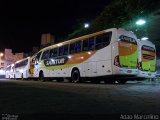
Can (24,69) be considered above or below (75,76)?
above

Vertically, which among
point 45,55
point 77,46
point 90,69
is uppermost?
point 77,46

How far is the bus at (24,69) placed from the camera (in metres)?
28.1

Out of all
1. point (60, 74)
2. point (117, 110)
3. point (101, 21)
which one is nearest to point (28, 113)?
point (117, 110)

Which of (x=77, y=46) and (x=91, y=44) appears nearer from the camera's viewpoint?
(x=91, y=44)

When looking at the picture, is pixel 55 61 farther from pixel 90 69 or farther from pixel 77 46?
pixel 90 69

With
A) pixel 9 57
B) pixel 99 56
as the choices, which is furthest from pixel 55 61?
pixel 9 57

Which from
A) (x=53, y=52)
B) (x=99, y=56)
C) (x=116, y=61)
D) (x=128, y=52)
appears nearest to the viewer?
(x=116, y=61)

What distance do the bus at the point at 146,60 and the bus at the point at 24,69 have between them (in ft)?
44.1

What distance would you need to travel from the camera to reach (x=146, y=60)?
1758cm

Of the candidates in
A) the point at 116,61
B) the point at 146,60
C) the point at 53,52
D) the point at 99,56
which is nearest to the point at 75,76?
the point at 99,56

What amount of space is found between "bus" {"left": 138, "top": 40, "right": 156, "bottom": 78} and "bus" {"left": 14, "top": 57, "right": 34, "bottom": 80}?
1345cm

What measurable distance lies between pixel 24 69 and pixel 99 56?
58.3 feet

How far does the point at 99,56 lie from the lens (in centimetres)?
1585

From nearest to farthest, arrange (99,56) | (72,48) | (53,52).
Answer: (99,56)
(72,48)
(53,52)
